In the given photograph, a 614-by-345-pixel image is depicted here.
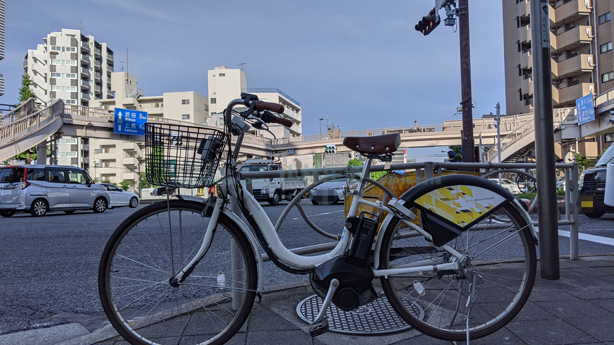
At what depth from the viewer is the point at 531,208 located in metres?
3.69

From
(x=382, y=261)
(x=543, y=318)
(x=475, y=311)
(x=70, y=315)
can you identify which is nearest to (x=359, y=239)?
(x=382, y=261)

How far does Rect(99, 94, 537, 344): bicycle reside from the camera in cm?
204

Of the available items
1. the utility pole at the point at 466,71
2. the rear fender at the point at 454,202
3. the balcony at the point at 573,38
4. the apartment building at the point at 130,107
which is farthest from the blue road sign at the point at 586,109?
the apartment building at the point at 130,107

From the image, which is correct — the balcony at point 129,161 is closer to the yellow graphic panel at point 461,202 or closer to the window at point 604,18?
the window at point 604,18

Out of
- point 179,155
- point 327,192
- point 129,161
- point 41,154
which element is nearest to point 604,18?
point 327,192

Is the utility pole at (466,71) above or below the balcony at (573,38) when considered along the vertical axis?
below

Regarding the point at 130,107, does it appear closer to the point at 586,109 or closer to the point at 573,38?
the point at 573,38

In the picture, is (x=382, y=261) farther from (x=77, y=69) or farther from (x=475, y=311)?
(x=77, y=69)

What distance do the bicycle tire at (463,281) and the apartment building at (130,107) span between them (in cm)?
5545

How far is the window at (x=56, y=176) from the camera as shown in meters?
13.3

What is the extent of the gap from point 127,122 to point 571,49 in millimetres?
41649

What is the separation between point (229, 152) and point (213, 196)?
241 millimetres

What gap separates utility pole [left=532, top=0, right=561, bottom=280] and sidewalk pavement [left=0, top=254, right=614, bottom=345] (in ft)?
0.77

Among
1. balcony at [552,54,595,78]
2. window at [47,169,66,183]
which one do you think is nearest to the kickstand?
window at [47,169,66,183]
